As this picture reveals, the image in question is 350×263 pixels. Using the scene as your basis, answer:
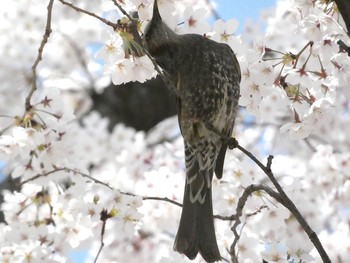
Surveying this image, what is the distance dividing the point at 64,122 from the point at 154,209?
1.50m

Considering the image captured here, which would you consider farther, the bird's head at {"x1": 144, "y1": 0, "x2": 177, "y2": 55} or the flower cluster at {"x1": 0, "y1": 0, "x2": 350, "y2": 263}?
the bird's head at {"x1": 144, "y1": 0, "x2": 177, "y2": 55}

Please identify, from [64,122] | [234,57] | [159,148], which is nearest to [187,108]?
[234,57]

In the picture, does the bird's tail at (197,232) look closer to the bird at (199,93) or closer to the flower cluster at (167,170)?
the bird at (199,93)

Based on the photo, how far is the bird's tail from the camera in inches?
84.9

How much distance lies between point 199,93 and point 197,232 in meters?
0.52

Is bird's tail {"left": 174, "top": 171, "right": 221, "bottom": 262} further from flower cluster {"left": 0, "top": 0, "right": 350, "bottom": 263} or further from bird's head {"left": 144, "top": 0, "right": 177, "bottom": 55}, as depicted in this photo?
bird's head {"left": 144, "top": 0, "right": 177, "bottom": 55}

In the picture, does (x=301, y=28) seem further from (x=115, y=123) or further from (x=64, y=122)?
(x=115, y=123)

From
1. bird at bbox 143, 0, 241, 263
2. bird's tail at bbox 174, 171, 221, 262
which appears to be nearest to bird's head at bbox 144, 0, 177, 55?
bird at bbox 143, 0, 241, 263

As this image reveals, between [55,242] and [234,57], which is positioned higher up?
[234,57]

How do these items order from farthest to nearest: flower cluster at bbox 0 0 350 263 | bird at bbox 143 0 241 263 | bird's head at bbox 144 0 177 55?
bird at bbox 143 0 241 263, bird's head at bbox 144 0 177 55, flower cluster at bbox 0 0 350 263

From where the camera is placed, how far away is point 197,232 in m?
2.23

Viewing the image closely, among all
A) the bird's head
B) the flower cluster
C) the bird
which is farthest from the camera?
the bird

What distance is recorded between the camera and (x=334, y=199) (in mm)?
3609

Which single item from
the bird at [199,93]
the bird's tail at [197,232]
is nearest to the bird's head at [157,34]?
the bird at [199,93]
